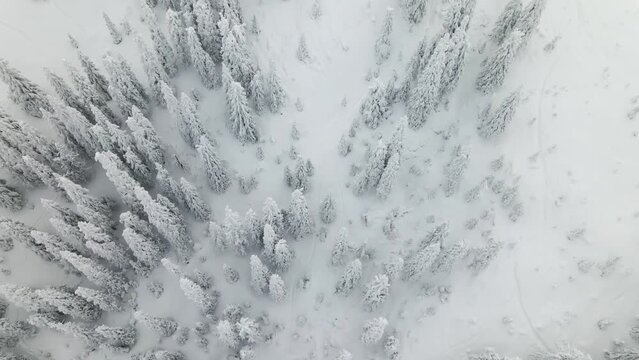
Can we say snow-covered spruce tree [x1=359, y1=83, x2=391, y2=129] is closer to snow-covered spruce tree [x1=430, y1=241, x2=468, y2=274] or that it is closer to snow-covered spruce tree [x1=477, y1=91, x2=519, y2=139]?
snow-covered spruce tree [x1=477, y1=91, x2=519, y2=139]

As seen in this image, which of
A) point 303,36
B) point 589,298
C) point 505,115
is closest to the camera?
point 589,298

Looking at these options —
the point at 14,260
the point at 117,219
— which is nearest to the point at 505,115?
the point at 117,219

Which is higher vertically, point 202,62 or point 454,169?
point 202,62

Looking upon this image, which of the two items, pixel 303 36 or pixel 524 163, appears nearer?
pixel 524 163

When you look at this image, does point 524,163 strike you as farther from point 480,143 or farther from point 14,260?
point 14,260

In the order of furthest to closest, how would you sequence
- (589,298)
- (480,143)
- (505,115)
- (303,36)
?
(303,36), (480,143), (505,115), (589,298)

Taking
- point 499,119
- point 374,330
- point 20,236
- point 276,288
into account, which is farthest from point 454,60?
point 20,236

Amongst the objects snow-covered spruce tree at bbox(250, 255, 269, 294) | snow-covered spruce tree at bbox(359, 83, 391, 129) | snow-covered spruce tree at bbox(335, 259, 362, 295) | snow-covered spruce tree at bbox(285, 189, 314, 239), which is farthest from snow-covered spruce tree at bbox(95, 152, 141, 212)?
snow-covered spruce tree at bbox(359, 83, 391, 129)

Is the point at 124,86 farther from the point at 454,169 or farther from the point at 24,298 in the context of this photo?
the point at 454,169
